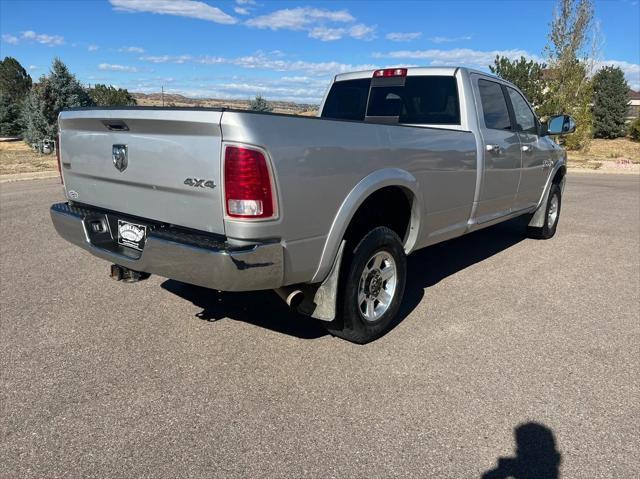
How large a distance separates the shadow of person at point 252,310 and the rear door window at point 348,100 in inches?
82.4

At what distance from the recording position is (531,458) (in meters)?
2.59

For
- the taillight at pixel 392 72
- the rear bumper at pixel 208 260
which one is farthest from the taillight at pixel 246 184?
the taillight at pixel 392 72

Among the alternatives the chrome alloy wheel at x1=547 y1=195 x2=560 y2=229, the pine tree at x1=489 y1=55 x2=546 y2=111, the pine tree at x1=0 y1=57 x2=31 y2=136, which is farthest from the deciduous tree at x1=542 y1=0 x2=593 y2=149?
the pine tree at x1=0 y1=57 x2=31 y2=136

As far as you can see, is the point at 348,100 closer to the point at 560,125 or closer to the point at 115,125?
the point at 560,125

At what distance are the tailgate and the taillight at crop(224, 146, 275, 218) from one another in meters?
0.07

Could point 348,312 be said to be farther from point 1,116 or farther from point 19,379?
point 1,116

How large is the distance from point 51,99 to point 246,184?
3097 centimetres

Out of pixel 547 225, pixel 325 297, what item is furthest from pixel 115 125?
pixel 547 225

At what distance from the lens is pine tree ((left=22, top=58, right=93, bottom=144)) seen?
95.5ft

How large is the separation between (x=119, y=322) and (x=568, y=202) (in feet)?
31.6

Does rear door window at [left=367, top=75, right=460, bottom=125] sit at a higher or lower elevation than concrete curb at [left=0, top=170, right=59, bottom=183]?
higher

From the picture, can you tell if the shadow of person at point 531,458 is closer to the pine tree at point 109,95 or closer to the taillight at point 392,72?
the taillight at point 392,72

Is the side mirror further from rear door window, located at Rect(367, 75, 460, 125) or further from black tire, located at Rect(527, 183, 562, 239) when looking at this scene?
rear door window, located at Rect(367, 75, 460, 125)

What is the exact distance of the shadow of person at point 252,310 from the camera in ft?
13.5
